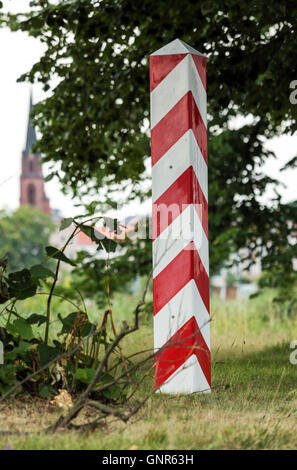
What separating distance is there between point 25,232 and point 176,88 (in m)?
69.8

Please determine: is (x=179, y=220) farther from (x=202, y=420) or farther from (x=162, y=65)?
(x=202, y=420)

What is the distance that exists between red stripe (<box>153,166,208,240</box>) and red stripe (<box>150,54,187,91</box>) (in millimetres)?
652

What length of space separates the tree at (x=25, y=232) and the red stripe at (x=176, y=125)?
6335 centimetres

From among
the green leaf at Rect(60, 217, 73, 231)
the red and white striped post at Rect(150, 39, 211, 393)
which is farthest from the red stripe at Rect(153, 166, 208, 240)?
the green leaf at Rect(60, 217, 73, 231)

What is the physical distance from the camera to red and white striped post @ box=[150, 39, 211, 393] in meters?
3.96

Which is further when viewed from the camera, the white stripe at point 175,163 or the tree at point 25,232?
the tree at point 25,232

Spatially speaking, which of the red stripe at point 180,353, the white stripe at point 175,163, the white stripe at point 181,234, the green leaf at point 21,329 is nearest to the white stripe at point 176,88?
the white stripe at point 175,163

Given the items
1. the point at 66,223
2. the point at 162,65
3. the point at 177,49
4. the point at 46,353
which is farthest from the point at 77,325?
the point at 177,49

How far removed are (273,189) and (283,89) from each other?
128 inches

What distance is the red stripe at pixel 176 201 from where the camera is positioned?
13.2 feet

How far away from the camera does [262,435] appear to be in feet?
9.28

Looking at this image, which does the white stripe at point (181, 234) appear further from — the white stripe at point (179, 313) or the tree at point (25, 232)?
the tree at point (25, 232)

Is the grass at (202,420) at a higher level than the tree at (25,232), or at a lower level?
lower

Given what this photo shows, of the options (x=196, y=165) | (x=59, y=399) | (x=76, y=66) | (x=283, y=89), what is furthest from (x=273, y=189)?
(x=59, y=399)
